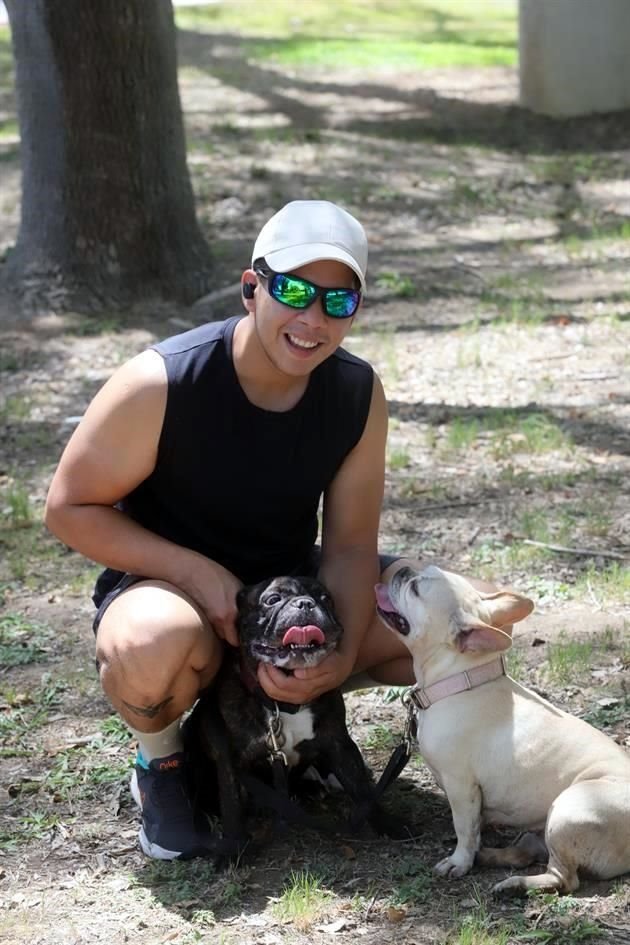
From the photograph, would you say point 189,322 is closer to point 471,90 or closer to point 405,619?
point 405,619

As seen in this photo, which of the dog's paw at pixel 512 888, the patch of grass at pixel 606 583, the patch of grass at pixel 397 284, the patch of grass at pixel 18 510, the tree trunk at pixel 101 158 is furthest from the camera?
the patch of grass at pixel 397 284

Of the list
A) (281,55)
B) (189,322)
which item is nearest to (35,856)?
(189,322)

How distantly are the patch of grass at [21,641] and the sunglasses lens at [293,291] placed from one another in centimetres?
202

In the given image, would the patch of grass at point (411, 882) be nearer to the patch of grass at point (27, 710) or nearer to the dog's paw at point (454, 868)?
the dog's paw at point (454, 868)

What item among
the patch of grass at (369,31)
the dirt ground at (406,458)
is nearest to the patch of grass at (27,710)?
the dirt ground at (406,458)

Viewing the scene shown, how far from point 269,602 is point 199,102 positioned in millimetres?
11060

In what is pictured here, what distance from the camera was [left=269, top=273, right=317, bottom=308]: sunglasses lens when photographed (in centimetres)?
356

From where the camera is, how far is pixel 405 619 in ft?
11.6

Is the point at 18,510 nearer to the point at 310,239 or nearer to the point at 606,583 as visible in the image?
the point at 606,583

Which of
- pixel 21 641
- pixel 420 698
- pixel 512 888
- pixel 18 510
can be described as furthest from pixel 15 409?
pixel 512 888

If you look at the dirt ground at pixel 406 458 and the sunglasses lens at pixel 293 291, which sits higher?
the sunglasses lens at pixel 293 291

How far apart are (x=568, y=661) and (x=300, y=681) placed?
1.39m

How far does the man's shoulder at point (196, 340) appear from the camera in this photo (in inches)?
149

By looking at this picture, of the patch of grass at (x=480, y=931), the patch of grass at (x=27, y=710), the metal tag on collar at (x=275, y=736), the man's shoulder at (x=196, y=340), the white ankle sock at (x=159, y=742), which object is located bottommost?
the patch of grass at (x=27, y=710)
